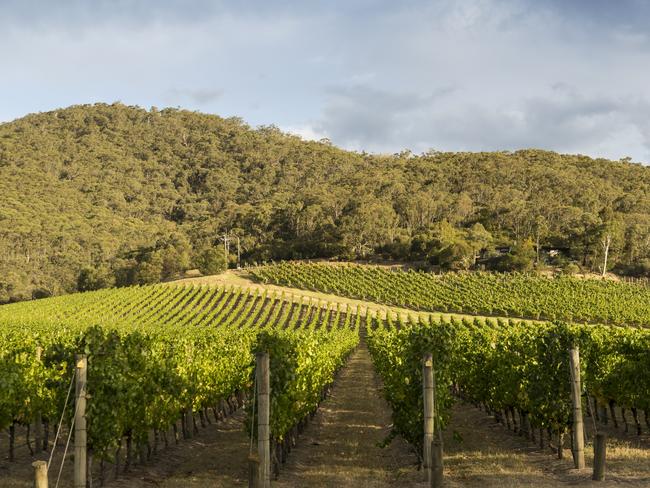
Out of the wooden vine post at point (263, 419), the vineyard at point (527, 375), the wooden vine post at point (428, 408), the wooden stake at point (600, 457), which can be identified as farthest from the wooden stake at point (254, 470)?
the wooden stake at point (600, 457)

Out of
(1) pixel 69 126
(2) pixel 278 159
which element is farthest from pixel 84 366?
(1) pixel 69 126

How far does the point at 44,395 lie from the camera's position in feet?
41.6

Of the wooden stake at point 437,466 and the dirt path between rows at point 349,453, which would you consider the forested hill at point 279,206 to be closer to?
the dirt path between rows at point 349,453

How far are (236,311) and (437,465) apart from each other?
52360mm

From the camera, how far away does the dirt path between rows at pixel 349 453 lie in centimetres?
1052

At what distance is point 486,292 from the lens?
219 feet

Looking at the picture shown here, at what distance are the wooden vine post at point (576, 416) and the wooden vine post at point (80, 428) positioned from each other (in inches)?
345

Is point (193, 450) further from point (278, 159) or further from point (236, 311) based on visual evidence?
point (278, 159)

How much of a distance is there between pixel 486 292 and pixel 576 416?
192 ft

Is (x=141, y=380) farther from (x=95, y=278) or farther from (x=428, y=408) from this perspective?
(x=95, y=278)

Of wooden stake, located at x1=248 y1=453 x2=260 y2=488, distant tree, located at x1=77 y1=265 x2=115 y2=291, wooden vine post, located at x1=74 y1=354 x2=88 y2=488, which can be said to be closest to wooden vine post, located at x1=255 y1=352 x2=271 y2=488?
wooden stake, located at x1=248 y1=453 x2=260 y2=488

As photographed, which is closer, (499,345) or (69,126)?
(499,345)

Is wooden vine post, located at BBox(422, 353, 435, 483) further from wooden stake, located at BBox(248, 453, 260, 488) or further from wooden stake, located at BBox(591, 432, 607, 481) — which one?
wooden stake, located at BBox(248, 453, 260, 488)

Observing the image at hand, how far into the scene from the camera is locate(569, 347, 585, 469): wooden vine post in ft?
33.9
